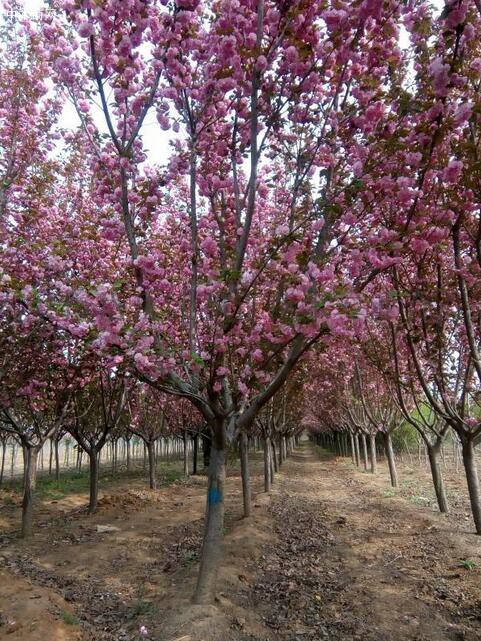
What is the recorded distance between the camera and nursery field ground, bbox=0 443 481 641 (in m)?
5.94

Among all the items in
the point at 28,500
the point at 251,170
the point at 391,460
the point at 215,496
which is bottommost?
the point at 391,460

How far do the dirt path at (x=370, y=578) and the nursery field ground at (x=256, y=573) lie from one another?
26mm

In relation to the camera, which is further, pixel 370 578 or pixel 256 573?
pixel 256 573

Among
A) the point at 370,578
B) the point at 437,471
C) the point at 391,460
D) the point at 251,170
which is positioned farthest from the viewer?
the point at 391,460

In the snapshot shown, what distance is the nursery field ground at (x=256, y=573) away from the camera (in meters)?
5.94

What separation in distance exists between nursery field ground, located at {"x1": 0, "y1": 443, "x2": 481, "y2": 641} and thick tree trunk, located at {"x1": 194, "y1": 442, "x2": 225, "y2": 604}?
240 mm

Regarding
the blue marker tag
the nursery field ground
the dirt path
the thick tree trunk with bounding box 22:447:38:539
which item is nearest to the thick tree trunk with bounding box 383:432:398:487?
the nursery field ground

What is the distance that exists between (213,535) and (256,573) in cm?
260

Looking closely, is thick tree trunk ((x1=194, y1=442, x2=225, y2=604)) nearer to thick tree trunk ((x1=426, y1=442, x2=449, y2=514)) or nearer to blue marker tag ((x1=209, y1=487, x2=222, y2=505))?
blue marker tag ((x1=209, y1=487, x2=222, y2=505))

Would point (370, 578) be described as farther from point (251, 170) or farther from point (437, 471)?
point (251, 170)

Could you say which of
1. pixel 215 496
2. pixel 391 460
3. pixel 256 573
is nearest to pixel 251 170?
pixel 215 496

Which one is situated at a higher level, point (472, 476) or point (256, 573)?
point (472, 476)

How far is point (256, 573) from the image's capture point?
8.31 m

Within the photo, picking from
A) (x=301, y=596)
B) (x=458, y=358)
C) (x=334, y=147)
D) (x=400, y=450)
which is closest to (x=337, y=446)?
(x=400, y=450)
